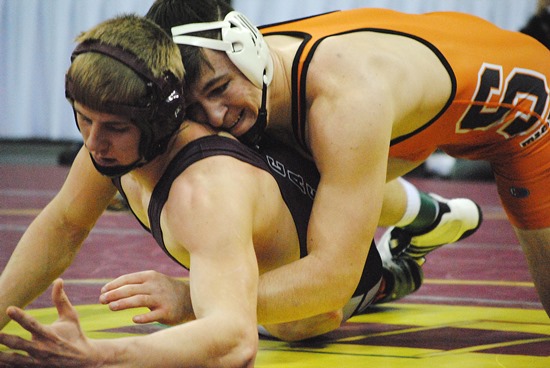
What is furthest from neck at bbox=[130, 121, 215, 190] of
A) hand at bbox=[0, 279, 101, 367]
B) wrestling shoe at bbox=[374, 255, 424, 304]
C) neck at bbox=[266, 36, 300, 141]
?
wrestling shoe at bbox=[374, 255, 424, 304]

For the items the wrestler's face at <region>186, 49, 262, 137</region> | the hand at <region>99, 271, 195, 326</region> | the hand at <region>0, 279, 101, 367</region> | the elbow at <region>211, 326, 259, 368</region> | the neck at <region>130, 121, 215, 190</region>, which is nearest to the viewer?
the hand at <region>0, 279, 101, 367</region>

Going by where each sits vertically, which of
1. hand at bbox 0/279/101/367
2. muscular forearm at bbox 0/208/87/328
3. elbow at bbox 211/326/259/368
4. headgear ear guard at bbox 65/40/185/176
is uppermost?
headgear ear guard at bbox 65/40/185/176

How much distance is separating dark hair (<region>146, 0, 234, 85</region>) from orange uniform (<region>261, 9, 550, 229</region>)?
1.06 ft

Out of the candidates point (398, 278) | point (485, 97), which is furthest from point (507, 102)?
point (398, 278)

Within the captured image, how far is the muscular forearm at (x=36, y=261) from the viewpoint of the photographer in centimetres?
292

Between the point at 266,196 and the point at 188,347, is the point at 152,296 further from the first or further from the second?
the point at 266,196

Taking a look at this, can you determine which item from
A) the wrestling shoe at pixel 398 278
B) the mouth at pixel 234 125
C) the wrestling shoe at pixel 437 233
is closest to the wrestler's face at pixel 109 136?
the mouth at pixel 234 125

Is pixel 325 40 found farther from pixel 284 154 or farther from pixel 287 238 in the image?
pixel 287 238

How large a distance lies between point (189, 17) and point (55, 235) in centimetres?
81

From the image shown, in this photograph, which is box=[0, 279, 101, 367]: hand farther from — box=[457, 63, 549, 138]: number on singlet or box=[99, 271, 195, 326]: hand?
box=[457, 63, 549, 138]: number on singlet

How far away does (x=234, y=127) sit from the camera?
2.81 metres

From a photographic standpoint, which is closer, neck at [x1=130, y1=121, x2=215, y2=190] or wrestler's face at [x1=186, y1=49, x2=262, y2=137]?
neck at [x1=130, y1=121, x2=215, y2=190]

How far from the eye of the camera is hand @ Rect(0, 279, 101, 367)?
6.36 ft

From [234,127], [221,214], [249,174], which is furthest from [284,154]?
[221,214]
